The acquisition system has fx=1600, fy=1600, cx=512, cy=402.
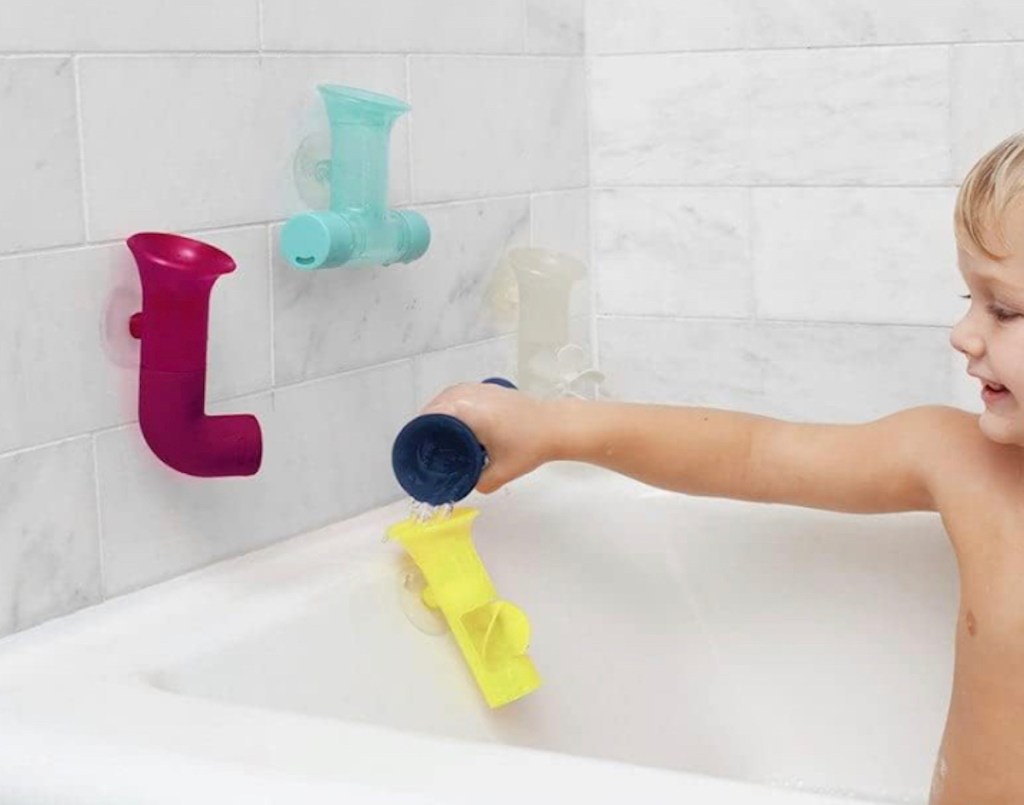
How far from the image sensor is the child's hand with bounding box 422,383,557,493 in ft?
4.39

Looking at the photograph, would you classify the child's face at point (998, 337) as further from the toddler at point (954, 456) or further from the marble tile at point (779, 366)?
the marble tile at point (779, 366)

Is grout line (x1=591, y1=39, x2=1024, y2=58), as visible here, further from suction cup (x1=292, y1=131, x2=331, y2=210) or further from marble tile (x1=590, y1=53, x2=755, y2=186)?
suction cup (x1=292, y1=131, x2=331, y2=210)

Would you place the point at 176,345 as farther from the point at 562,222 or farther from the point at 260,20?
the point at 562,222

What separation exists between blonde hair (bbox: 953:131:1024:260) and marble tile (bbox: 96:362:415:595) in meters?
0.59

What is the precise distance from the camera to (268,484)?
4.65 ft

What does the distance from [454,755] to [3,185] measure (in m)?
0.53

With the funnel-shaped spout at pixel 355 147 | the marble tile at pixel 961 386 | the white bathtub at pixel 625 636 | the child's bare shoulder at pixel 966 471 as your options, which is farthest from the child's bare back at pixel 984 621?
the funnel-shaped spout at pixel 355 147

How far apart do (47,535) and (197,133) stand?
0.35 meters

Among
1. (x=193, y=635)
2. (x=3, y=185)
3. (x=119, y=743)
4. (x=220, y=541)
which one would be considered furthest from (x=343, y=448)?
(x=119, y=743)

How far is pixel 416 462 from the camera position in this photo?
1312 millimetres

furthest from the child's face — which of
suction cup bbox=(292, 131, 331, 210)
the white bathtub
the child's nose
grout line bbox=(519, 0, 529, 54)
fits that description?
grout line bbox=(519, 0, 529, 54)

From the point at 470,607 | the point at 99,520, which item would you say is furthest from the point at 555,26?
the point at 99,520

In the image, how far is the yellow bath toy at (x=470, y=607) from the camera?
140 centimetres

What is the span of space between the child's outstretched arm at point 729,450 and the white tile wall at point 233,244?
0.61 ft
